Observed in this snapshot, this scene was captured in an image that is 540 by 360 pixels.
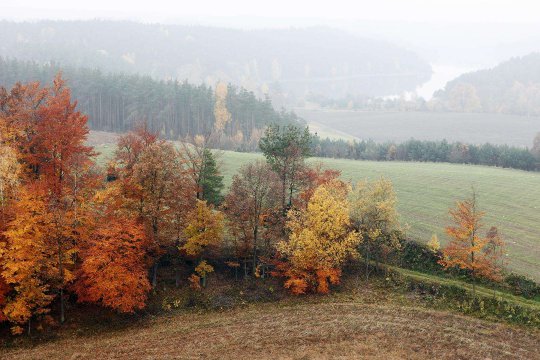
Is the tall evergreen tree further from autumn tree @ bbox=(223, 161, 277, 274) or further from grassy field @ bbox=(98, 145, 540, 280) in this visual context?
grassy field @ bbox=(98, 145, 540, 280)

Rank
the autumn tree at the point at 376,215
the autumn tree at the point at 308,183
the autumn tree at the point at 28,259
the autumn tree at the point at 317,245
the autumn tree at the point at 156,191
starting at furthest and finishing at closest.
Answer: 1. the autumn tree at the point at 308,183
2. the autumn tree at the point at 376,215
3. the autumn tree at the point at 317,245
4. the autumn tree at the point at 156,191
5. the autumn tree at the point at 28,259

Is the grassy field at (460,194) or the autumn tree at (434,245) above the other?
the grassy field at (460,194)

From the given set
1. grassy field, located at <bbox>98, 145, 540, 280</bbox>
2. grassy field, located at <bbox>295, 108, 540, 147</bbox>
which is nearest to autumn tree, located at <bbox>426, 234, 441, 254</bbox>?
grassy field, located at <bbox>98, 145, 540, 280</bbox>

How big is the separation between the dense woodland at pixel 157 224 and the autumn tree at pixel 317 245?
0.13 m

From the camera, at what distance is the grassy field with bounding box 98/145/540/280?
5519cm

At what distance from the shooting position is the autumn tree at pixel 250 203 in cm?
4944

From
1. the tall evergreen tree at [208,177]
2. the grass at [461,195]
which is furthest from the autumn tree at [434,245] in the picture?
the tall evergreen tree at [208,177]

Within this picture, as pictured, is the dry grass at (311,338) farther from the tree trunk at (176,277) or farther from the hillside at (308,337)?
the tree trunk at (176,277)

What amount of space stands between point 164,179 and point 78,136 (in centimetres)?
1352

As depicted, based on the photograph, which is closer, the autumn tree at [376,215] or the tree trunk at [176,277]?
the tree trunk at [176,277]

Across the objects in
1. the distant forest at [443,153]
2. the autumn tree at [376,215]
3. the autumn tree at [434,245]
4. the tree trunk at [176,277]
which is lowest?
the tree trunk at [176,277]

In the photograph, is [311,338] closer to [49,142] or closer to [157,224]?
[157,224]

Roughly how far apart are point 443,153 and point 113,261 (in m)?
84.6

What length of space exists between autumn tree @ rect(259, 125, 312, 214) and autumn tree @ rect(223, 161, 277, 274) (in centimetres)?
442
